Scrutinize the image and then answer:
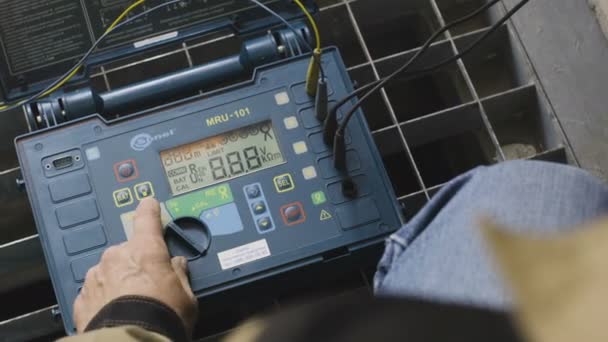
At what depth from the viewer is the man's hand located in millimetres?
881

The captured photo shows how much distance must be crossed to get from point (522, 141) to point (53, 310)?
2.70ft

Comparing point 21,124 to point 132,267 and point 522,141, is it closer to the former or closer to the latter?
point 132,267

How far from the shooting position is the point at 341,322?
36 centimetres

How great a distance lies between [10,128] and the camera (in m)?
1.21

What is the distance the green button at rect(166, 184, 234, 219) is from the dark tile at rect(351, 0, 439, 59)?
468mm

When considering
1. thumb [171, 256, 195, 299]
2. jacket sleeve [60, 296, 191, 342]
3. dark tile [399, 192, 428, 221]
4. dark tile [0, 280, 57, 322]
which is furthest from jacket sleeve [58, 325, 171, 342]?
dark tile [0, 280, 57, 322]

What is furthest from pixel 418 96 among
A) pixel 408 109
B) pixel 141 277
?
pixel 141 277

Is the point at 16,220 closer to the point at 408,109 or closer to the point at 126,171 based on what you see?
the point at 126,171

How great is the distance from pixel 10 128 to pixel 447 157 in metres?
0.80

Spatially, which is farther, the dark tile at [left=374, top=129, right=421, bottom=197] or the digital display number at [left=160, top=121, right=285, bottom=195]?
the dark tile at [left=374, top=129, right=421, bottom=197]

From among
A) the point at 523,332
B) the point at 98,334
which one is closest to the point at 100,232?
the point at 98,334

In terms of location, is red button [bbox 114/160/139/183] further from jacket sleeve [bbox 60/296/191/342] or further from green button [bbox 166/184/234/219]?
jacket sleeve [bbox 60/296/191/342]

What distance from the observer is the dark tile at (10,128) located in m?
1.18

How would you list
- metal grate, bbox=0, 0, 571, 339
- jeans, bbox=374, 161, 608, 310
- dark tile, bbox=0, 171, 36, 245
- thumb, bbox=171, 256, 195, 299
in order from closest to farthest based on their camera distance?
1. jeans, bbox=374, 161, 608, 310
2. thumb, bbox=171, 256, 195, 299
3. metal grate, bbox=0, 0, 571, 339
4. dark tile, bbox=0, 171, 36, 245
